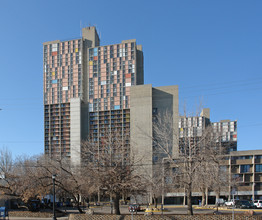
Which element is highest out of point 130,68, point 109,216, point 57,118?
point 130,68

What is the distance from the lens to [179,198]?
82500 millimetres

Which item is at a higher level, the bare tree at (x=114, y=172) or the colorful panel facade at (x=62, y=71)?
the colorful panel facade at (x=62, y=71)

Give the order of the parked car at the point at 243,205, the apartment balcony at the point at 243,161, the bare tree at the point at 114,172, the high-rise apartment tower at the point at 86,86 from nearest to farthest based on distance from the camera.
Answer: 1. the bare tree at the point at 114,172
2. the parked car at the point at 243,205
3. the apartment balcony at the point at 243,161
4. the high-rise apartment tower at the point at 86,86

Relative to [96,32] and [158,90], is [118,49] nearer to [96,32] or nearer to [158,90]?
[96,32]

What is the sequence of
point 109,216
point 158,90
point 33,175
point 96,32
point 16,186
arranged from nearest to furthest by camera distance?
point 109,216 → point 33,175 → point 16,186 → point 158,90 → point 96,32

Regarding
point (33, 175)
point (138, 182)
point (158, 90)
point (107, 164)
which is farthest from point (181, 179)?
point (158, 90)

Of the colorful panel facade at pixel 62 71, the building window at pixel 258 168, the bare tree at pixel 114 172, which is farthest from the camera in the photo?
the colorful panel facade at pixel 62 71

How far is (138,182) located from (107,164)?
11.6 feet

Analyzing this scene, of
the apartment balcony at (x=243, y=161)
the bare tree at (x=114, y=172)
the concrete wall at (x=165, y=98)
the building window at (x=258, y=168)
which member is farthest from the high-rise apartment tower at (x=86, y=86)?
the bare tree at (x=114, y=172)

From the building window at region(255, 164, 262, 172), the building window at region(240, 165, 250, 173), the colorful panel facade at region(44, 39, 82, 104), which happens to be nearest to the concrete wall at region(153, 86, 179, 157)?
the colorful panel facade at region(44, 39, 82, 104)

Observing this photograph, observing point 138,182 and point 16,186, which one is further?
point 16,186

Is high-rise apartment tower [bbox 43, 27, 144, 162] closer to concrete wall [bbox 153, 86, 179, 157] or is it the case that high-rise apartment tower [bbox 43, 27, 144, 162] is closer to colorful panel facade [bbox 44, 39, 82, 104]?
colorful panel facade [bbox 44, 39, 82, 104]

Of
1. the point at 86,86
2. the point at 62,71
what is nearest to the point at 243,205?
the point at 86,86

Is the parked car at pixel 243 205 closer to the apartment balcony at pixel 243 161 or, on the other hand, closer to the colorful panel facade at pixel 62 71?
the apartment balcony at pixel 243 161
